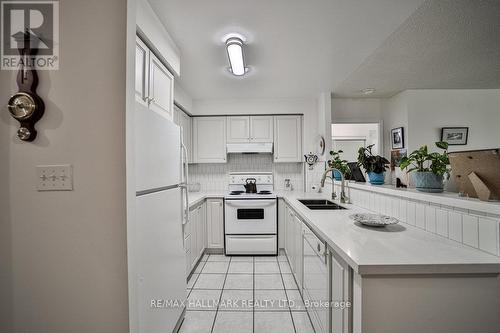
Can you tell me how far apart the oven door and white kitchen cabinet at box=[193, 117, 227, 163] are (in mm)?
926

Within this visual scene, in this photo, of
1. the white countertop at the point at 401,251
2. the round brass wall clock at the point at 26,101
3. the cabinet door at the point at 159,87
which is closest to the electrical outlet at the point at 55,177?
the round brass wall clock at the point at 26,101

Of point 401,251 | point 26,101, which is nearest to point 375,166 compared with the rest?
point 401,251

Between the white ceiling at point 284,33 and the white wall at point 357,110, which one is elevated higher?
the white ceiling at point 284,33

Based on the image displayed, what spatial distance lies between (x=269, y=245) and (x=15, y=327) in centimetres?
248

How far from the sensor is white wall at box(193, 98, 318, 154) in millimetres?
3420

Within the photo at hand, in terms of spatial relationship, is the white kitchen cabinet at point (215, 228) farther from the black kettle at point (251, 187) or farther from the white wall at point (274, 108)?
the white wall at point (274, 108)

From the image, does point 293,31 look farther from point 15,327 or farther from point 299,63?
point 15,327

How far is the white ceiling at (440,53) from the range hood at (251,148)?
1356 mm

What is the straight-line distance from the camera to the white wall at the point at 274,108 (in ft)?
11.2

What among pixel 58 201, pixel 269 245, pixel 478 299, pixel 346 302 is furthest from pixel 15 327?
pixel 269 245

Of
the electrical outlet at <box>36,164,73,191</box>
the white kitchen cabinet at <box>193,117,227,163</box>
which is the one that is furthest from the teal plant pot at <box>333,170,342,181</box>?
the electrical outlet at <box>36,164,73,191</box>

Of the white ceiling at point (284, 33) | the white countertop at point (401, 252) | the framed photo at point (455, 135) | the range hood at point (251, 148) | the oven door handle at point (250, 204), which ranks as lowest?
the oven door handle at point (250, 204)

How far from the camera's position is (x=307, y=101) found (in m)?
3.42

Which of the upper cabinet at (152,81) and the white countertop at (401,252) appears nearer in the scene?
the white countertop at (401,252)
